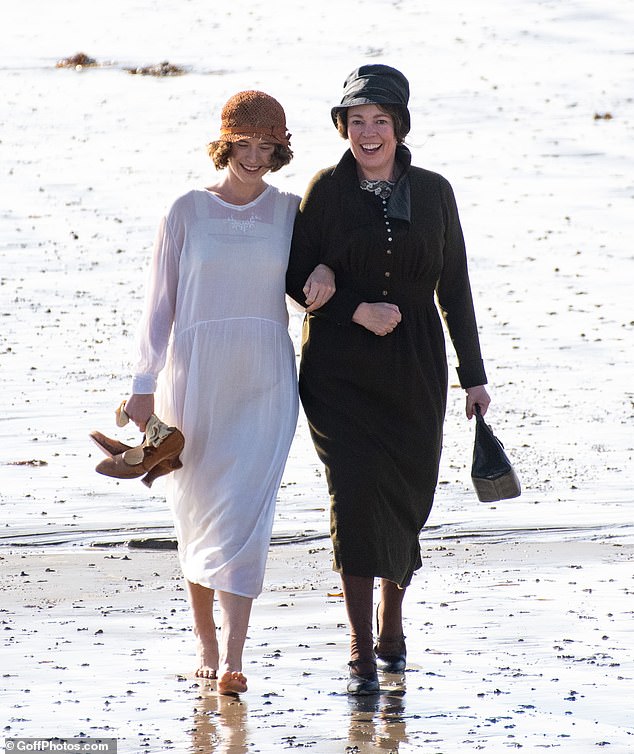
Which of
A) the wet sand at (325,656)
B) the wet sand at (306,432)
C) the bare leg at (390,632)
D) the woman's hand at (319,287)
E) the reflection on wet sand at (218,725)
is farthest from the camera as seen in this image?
the bare leg at (390,632)

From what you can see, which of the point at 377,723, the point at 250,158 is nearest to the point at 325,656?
the point at 377,723

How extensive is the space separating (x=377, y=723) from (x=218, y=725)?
44cm

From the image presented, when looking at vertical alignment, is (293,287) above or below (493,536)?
above

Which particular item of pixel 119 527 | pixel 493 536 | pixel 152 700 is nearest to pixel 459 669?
pixel 152 700

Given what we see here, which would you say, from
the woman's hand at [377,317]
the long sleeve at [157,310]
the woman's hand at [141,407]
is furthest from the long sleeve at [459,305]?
the woman's hand at [141,407]

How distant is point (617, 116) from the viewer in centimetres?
1745

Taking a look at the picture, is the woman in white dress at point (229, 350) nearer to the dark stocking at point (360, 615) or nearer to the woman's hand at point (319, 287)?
the woman's hand at point (319, 287)

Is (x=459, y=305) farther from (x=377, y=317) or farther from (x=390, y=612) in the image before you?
(x=390, y=612)

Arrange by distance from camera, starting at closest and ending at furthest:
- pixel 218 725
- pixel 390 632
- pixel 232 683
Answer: pixel 218 725 < pixel 232 683 < pixel 390 632

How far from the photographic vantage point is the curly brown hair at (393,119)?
4645 millimetres

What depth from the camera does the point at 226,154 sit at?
466cm

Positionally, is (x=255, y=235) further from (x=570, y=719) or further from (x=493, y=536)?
(x=493, y=536)

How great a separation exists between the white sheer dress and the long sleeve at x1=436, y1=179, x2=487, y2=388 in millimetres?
533

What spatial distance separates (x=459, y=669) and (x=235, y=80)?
15.8m
